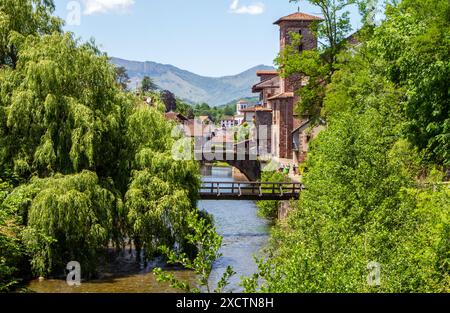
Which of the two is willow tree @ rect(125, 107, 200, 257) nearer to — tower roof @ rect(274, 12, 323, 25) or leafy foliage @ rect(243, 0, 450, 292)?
leafy foliage @ rect(243, 0, 450, 292)

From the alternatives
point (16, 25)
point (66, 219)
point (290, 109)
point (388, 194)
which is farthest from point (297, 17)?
point (388, 194)

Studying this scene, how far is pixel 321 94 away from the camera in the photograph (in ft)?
136

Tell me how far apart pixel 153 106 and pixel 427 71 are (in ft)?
44.9

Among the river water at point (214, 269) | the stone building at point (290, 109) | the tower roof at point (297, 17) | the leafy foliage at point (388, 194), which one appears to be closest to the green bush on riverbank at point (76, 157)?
the river water at point (214, 269)

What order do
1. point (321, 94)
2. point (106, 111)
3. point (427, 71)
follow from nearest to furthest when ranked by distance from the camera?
point (427, 71), point (106, 111), point (321, 94)

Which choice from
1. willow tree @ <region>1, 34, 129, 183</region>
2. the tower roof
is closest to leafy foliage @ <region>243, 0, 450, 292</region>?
willow tree @ <region>1, 34, 129, 183</region>

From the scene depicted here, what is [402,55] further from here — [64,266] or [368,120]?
[64,266]

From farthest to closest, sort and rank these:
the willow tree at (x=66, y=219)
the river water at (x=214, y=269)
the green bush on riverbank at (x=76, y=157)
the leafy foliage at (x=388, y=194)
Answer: the green bush on riverbank at (x=76, y=157), the river water at (x=214, y=269), the willow tree at (x=66, y=219), the leafy foliage at (x=388, y=194)

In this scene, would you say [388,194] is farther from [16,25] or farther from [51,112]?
[16,25]

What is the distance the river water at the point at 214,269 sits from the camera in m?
25.2

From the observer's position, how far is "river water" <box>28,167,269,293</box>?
25.2m

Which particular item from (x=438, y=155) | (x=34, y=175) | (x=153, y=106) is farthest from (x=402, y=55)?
(x=34, y=175)

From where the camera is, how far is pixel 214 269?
2966 cm

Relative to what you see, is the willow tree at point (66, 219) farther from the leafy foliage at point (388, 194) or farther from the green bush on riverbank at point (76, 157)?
the leafy foliage at point (388, 194)
